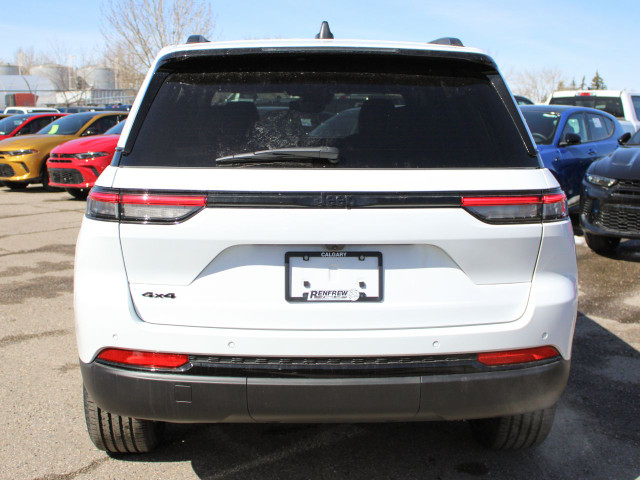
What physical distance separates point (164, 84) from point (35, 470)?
5.94 ft

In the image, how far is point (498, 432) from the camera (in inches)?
115

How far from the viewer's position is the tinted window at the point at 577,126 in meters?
9.41

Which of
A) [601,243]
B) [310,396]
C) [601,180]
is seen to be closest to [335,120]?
[310,396]

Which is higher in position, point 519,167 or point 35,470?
point 519,167

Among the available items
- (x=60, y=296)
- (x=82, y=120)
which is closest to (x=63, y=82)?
(x=82, y=120)

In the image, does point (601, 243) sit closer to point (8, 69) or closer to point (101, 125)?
point (101, 125)

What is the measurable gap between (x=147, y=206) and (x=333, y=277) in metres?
0.72

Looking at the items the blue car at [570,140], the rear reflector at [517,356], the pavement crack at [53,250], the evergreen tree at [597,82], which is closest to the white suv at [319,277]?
the rear reflector at [517,356]

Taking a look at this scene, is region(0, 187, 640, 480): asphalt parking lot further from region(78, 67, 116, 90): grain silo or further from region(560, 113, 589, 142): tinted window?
region(78, 67, 116, 90): grain silo

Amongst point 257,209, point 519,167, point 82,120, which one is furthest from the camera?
point 82,120

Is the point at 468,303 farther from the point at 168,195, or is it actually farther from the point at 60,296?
the point at 60,296

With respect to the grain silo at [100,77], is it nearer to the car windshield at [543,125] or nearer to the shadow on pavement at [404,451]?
the car windshield at [543,125]

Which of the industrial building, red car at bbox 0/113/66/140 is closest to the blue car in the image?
red car at bbox 0/113/66/140

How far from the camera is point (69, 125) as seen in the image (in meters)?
14.5
